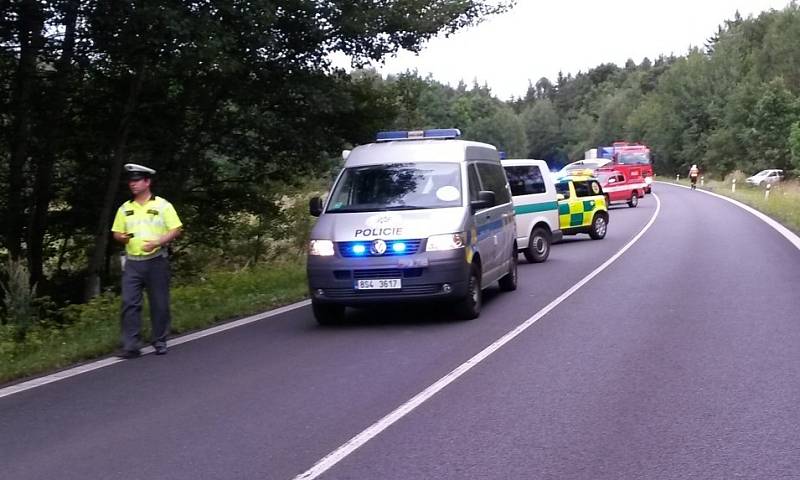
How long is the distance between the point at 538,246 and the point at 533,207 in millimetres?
814

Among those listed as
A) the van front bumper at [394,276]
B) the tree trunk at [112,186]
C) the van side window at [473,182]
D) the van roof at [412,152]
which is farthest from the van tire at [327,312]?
the tree trunk at [112,186]

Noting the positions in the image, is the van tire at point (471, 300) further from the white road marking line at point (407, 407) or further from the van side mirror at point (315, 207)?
the van side mirror at point (315, 207)

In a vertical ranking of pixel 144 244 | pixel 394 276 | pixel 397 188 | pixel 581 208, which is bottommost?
pixel 394 276

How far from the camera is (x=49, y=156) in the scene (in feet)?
51.2

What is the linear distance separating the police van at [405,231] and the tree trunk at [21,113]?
4.90 metres

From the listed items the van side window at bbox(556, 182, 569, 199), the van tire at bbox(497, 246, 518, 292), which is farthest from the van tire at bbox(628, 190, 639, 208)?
the van tire at bbox(497, 246, 518, 292)

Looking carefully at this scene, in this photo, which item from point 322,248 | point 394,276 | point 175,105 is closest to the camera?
point 394,276

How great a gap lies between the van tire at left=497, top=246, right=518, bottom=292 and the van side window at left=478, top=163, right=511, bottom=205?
2.93ft

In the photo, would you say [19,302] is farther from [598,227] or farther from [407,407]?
[598,227]

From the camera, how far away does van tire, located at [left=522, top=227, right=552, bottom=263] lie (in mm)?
19156

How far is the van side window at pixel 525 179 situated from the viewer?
63.9 feet

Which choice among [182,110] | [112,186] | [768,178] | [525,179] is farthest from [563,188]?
[768,178]

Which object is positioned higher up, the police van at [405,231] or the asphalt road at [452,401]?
the police van at [405,231]

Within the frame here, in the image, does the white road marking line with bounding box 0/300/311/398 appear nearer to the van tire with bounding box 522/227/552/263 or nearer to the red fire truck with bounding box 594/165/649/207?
the van tire with bounding box 522/227/552/263
